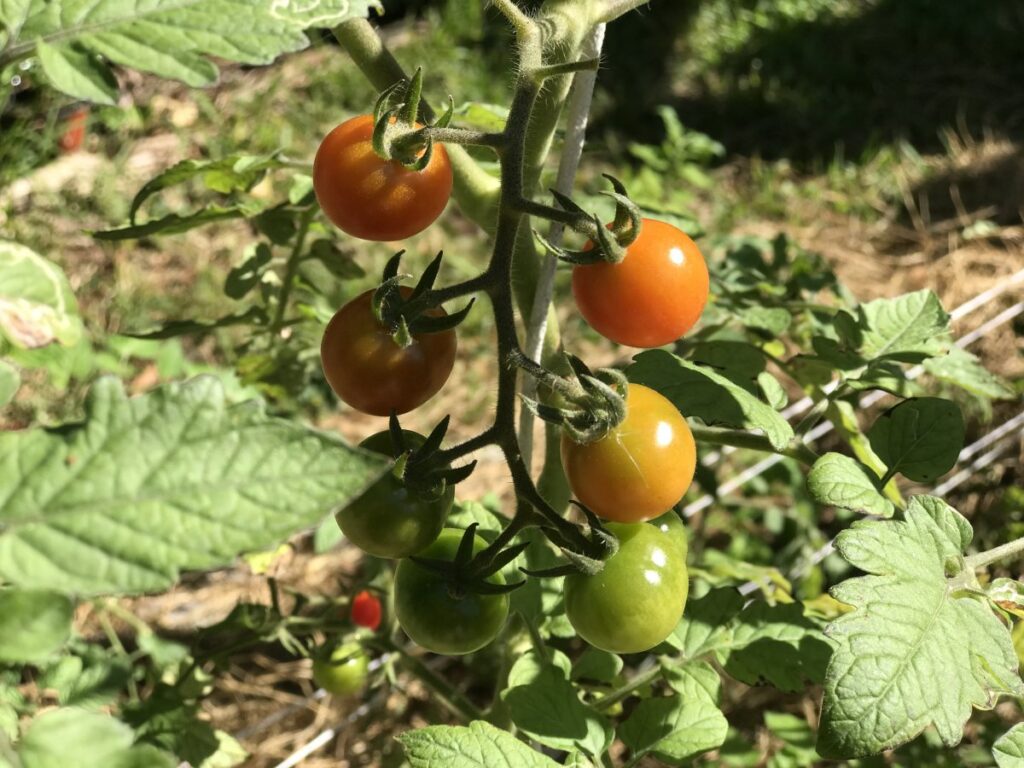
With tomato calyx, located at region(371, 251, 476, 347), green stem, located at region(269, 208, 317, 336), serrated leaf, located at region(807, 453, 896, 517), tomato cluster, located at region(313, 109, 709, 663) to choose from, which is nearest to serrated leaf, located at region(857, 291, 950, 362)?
serrated leaf, located at region(807, 453, 896, 517)

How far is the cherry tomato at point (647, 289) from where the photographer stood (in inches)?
35.0

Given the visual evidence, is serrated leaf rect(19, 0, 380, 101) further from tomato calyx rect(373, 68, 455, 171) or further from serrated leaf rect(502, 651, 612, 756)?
serrated leaf rect(502, 651, 612, 756)

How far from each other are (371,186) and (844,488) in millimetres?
521

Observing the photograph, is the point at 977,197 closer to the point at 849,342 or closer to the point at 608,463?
the point at 849,342

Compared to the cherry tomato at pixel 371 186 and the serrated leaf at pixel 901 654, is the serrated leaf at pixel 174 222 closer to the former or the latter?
the cherry tomato at pixel 371 186

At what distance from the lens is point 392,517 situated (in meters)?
0.89

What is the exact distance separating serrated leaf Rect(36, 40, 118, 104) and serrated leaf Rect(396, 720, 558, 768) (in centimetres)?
60

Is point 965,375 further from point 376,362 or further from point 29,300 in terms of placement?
point 29,300

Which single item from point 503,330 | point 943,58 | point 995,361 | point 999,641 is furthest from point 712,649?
point 943,58

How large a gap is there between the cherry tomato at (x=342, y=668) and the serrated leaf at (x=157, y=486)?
832mm

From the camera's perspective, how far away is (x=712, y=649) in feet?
3.59

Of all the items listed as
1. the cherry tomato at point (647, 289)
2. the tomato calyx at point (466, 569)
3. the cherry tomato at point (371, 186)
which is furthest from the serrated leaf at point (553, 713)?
the cherry tomato at point (371, 186)

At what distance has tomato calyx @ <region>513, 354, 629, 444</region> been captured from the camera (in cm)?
82

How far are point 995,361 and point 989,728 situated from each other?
1.11 m
